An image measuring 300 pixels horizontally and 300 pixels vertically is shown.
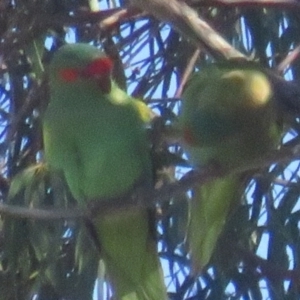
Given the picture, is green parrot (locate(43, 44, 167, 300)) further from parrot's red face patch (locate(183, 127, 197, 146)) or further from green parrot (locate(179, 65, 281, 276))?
parrot's red face patch (locate(183, 127, 197, 146))

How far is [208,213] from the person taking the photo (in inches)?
69.2

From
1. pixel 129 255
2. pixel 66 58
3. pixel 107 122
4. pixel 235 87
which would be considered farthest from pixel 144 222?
pixel 235 87

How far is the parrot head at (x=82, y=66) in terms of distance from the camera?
1.94 m

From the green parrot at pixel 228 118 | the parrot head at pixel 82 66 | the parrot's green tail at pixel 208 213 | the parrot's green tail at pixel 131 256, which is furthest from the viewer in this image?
the parrot's green tail at pixel 131 256

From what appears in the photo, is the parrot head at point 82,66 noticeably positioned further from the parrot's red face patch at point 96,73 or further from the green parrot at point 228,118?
the green parrot at point 228,118

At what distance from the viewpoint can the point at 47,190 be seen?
7.66ft

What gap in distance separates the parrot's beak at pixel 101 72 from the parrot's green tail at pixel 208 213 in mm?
325

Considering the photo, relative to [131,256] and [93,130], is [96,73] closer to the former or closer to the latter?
[93,130]

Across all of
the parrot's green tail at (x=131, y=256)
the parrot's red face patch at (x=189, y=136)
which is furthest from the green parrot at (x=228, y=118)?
the parrot's green tail at (x=131, y=256)

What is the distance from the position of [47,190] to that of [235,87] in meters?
0.95

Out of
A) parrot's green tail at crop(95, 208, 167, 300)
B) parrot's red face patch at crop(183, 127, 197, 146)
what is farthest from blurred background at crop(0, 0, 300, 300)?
parrot's red face patch at crop(183, 127, 197, 146)

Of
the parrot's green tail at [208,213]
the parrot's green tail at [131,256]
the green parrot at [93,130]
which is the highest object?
the green parrot at [93,130]

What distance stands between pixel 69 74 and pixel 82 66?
0.16ft

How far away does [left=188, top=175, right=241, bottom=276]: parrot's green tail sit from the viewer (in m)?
1.73
